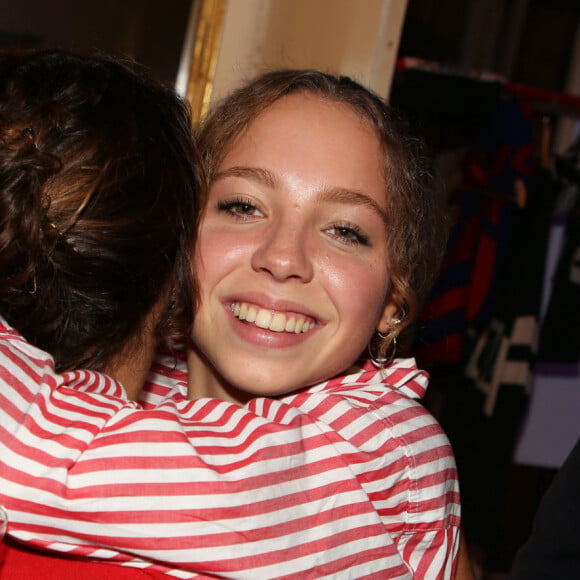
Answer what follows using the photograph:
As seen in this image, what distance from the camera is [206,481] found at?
78 centimetres

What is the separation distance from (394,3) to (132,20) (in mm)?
696

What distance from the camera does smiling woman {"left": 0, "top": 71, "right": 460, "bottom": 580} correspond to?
2.52 ft

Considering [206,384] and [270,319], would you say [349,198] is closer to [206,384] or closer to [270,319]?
[270,319]

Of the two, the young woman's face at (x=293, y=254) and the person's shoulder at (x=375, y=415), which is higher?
the young woman's face at (x=293, y=254)

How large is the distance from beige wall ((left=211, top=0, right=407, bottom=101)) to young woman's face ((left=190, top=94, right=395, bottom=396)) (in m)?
0.60

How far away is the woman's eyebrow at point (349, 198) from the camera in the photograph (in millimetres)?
1071

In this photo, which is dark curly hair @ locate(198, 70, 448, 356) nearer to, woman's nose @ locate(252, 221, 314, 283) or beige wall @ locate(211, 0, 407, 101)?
woman's nose @ locate(252, 221, 314, 283)

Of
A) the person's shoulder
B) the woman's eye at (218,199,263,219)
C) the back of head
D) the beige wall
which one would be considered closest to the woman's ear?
the person's shoulder

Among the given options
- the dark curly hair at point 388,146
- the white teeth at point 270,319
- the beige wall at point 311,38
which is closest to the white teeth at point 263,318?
the white teeth at point 270,319

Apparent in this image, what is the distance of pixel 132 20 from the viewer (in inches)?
80.9

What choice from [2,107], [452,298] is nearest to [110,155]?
[2,107]

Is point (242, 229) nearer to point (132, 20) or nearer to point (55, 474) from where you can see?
point (55, 474)

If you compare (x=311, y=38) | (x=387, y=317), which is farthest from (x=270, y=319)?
(x=311, y=38)

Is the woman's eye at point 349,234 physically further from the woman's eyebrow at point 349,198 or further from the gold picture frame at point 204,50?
the gold picture frame at point 204,50
